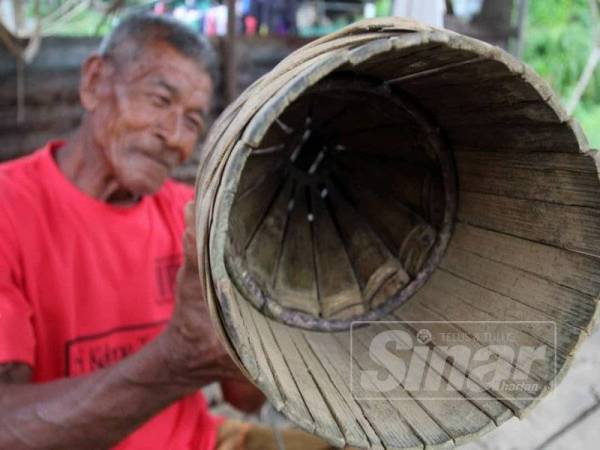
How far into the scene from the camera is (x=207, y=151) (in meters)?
0.80

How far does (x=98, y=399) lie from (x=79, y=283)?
1.16ft

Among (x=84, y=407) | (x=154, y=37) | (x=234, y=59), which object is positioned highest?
(x=154, y=37)

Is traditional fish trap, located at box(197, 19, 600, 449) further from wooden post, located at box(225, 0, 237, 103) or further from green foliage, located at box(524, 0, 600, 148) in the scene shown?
green foliage, located at box(524, 0, 600, 148)

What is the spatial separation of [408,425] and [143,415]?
564 millimetres

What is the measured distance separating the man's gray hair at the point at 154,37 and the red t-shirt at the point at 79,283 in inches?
12.0

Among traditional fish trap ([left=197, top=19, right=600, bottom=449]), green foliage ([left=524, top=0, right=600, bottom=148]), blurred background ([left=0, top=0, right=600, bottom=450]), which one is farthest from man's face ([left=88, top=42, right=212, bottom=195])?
green foliage ([left=524, top=0, right=600, bottom=148])

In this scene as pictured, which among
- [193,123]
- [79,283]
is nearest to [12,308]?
[79,283]

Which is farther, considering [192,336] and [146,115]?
[146,115]

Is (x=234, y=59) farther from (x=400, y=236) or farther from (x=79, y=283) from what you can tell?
(x=400, y=236)

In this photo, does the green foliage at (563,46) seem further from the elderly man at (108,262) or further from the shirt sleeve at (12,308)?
the shirt sleeve at (12,308)

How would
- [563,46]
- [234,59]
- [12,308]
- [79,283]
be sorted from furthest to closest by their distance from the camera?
[563,46] → [234,59] → [79,283] → [12,308]

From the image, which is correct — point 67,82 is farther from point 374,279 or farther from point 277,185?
point 374,279

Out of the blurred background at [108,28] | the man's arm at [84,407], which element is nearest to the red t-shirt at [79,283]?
the man's arm at [84,407]

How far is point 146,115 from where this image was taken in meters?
1.43
